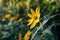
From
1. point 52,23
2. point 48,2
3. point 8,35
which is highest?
point 48,2

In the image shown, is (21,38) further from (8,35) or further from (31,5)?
(31,5)

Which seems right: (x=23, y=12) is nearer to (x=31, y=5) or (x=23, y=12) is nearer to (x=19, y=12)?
(x=19, y=12)

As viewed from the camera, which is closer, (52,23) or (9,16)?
(52,23)

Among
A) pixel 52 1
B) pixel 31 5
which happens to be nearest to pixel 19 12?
pixel 31 5

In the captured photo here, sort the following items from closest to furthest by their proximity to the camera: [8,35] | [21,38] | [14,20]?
[21,38] < [8,35] < [14,20]

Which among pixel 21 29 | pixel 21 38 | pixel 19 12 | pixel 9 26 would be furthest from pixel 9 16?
pixel 21 38

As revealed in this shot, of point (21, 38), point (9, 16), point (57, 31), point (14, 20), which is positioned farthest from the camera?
point (9, 16)

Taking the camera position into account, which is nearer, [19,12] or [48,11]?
[48,11]

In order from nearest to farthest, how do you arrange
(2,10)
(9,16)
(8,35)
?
1. (8,35)
2. (9,16)
3. (2,10)

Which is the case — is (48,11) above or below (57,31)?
above
